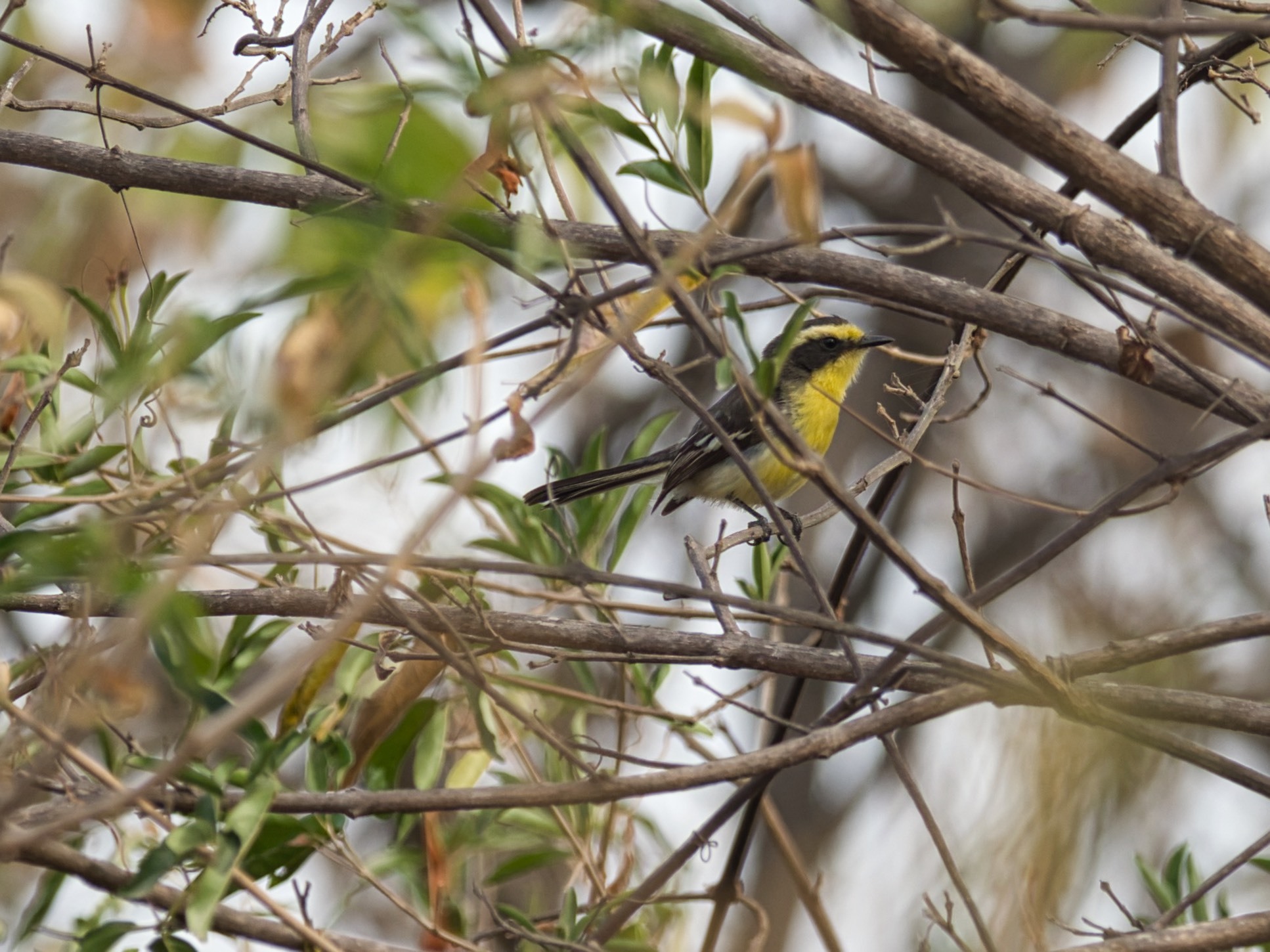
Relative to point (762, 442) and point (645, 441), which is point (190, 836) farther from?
point (762, 442)

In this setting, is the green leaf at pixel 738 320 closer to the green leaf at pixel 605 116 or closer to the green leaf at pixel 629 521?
the green leaf at pixel 605 116

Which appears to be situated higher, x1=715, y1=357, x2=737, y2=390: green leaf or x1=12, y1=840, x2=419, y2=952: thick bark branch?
x1=715, y1=357, x2=737, y2=390: green leaf

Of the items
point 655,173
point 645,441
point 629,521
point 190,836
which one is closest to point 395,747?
point 629,521

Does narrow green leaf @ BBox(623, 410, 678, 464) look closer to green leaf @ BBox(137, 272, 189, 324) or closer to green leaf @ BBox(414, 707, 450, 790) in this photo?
green leaf @ BBox(414, 707, 450, 790)

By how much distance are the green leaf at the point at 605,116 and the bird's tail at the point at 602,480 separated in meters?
1.43

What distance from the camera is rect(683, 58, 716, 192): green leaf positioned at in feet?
7.79

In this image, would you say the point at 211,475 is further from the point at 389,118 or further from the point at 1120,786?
the point at 1120,786

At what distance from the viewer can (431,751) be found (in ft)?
11.0

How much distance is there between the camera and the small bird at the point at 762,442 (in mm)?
5301

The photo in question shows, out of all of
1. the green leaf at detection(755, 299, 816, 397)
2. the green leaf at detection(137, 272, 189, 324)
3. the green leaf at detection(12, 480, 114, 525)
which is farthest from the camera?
the green leaf at detection(12, 480, 114, 525)

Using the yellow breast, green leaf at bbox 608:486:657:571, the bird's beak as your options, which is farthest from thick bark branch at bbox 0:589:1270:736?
the yellow breast

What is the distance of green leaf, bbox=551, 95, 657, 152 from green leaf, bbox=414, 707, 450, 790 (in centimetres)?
172

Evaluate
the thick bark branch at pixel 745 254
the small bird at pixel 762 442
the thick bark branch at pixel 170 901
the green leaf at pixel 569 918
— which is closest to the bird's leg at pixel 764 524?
the small bird at pixel 762 442

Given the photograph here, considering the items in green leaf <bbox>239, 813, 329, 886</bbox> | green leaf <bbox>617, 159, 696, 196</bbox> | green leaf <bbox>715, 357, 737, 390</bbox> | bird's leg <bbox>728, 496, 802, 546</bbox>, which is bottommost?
green leaf <bbox>239, 813, 329, 886</bbox>
